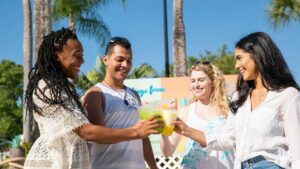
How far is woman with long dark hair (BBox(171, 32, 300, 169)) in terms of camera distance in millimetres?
2762

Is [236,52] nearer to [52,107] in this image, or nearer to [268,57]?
[268,57]

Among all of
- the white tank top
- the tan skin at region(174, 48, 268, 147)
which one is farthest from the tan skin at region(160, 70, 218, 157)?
the tan skin at region(174, 48, 268, 147)

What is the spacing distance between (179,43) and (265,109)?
12542 mm

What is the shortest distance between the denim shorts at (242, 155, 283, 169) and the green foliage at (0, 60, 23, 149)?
126ft

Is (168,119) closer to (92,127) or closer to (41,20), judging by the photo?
(92,127)

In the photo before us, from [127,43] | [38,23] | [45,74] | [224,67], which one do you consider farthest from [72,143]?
[224,67]

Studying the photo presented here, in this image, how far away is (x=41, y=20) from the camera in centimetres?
1373

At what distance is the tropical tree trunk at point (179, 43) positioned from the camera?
49.5ft

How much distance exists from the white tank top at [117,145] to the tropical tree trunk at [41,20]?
Answer: 10544 millimetres

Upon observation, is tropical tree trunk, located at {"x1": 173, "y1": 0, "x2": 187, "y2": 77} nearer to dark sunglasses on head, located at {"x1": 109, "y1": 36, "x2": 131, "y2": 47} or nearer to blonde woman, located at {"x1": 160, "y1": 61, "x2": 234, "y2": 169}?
blonde woman, located at {"x1": 160, "y1": 61, "x2": 234, "y2": 169}

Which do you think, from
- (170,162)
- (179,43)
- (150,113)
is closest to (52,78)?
(150,113)

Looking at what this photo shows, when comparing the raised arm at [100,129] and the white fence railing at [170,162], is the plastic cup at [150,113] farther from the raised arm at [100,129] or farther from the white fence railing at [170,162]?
the white fence railing at [170,162]

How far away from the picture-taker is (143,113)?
3.17 m

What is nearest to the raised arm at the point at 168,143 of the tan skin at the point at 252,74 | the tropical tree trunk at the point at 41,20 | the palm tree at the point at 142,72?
the tan skin at the point at 252,74
